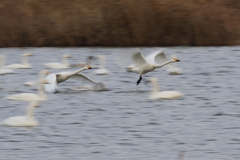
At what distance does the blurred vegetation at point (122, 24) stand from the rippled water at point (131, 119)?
1.51m

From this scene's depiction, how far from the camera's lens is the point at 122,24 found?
65.7 ft

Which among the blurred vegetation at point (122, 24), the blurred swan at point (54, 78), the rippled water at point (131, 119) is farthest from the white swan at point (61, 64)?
the blurred swan at point (54, 78)

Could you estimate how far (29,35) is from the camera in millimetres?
20141

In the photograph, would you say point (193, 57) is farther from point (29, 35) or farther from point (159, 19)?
point (29, 35)

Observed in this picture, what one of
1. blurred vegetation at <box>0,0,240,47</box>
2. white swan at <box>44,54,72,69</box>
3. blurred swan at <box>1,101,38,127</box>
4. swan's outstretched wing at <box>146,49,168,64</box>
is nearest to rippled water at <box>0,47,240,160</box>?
blurred swan at <box>1,101,38,127</box>

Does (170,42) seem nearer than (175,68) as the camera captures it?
No

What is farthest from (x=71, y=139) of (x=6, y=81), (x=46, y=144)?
(x=6, y=81)

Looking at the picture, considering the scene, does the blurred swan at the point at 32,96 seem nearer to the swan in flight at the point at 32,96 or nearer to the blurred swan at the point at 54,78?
the swan in flight at the point at 32,96

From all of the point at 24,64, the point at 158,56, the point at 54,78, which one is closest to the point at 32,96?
the point at 54,78

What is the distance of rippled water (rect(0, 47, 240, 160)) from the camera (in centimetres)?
1046

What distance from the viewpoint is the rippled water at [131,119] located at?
34.3 ft

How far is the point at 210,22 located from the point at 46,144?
9.99 m

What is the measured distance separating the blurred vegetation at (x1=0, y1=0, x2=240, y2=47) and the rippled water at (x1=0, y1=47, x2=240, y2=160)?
4.96ft

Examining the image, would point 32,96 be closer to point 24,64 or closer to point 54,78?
point 54,78
